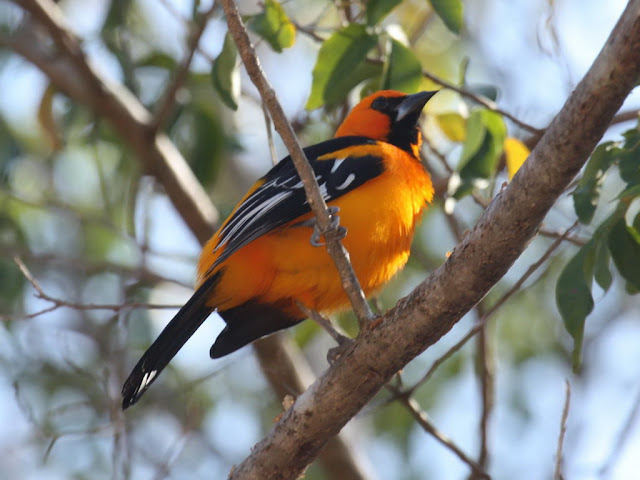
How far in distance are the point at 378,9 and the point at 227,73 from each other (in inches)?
29.5

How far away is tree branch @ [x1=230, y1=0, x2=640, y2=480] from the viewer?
2.41 meters

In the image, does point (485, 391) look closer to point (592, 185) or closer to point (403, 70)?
point (403, 70)

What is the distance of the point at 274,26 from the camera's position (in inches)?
153

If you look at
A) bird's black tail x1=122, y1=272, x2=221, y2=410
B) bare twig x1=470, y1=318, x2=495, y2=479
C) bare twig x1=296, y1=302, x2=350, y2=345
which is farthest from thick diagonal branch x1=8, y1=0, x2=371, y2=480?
bird's black tail x1=122, y1=272, x2=221, y2=410

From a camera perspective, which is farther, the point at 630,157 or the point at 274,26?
the point at 274,26

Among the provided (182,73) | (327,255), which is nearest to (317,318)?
(327,255)

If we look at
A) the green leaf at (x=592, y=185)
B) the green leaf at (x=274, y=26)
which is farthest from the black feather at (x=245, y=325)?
the green leaf at (x=592, y=185)

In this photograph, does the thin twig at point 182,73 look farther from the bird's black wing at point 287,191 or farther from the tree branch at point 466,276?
the tree branch at point 466,276

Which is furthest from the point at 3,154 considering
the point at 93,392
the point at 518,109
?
the point at 518,109

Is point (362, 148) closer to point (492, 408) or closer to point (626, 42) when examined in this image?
point (492, 408)

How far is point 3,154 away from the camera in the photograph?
18.6 feet

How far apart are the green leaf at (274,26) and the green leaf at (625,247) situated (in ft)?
5.62

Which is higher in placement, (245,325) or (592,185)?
(245,325)

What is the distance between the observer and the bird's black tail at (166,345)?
3795 millimetres
